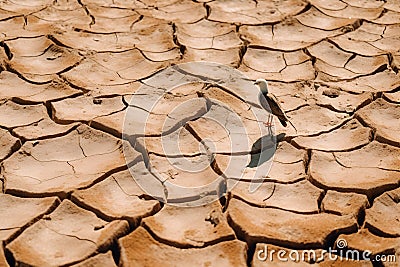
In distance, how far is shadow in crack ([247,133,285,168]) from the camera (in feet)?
9.02

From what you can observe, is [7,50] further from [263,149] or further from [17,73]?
[263,149]

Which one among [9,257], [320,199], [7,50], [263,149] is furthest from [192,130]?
[7,50]

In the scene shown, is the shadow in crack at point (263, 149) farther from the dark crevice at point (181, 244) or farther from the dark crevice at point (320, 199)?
the dark crevice at point (181, 244)

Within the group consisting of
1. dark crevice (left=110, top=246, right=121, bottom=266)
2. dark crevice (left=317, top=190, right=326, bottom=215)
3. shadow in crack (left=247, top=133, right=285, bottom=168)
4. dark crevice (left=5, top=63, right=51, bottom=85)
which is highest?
dark crevice (left=5, top=63, right=51, bottom=85)

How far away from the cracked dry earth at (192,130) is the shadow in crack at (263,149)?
5 centimetres

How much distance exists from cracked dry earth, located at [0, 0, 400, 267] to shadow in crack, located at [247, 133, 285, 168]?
0.05 metres

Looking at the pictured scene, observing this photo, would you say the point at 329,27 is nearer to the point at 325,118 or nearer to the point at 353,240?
the point at 325,118

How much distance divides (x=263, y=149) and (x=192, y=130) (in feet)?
1.19

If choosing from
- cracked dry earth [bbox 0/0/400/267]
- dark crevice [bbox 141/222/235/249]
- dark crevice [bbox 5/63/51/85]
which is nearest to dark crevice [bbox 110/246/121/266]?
cracked dry earth [bbox 0/0/400/267]

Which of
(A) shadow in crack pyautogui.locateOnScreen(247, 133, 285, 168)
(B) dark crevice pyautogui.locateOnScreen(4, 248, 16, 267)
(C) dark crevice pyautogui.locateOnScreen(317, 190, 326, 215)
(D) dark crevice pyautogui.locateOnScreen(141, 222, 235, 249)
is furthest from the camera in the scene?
(A) shadow in crack pyautogui.locateOnScreen(247, 133, 285, 168)

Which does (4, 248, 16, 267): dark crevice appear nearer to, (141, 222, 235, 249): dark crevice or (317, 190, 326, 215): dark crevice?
(141, 222, 235, 249): dark crevice

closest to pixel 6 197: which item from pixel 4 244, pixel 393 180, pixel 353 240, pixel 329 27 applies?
pixel 4 244

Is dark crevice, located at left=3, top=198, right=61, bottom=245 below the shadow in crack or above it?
above

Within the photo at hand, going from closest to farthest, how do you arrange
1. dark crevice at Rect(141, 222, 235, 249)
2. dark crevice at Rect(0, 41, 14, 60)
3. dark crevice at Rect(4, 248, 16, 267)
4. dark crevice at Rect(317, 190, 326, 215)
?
dark crevice at Rect(4, 248, 16, 267)
dark crevice at Rect(141, 222, 235, 249)
dark crevice at Rect(317, 190, 326, 215)
dark crevice at Rect(0, 41, 14, 60)
